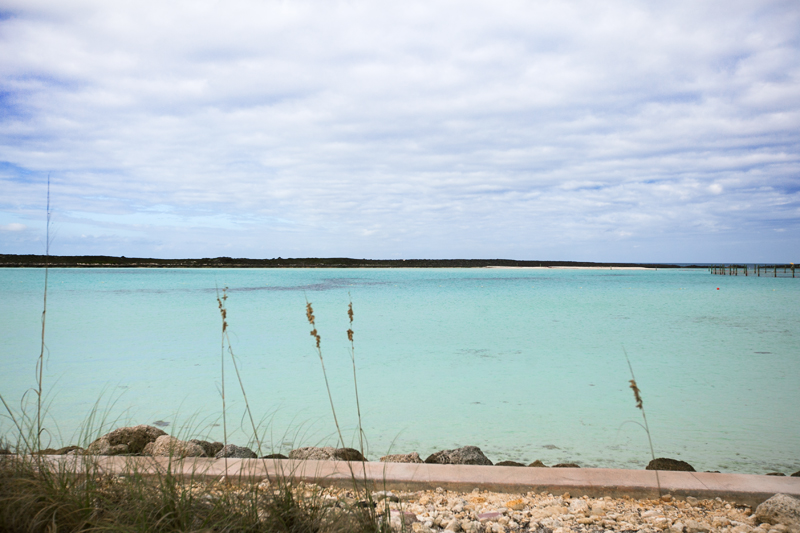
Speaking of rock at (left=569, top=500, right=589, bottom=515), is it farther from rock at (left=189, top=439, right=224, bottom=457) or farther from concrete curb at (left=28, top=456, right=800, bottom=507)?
rock at (left=189, top=439, right=224, bottom=457)

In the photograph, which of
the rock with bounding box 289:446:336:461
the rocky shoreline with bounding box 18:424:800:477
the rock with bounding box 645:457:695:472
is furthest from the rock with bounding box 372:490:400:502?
the rock with bounding box 645:457:695:472

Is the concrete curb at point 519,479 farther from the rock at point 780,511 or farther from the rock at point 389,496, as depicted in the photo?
the rock at point 780,511

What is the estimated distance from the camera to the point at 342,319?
17922 mm

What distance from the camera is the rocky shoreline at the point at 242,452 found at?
3723mm

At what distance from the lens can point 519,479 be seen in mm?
2980

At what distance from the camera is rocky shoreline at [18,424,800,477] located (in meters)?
3.72

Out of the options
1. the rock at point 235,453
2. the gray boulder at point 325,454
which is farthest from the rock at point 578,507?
the rock at point 235,453

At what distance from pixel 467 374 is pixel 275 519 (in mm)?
7171

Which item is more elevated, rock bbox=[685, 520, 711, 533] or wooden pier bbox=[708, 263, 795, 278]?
wooden pier bbox=[708, 263, 795, 278]

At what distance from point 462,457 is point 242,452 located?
6.08 feet

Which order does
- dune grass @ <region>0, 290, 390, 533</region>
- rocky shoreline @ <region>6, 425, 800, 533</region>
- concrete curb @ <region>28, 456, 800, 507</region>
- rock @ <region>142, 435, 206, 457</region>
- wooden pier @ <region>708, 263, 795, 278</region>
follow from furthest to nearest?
wooden pier @ <region>708, 263, 795, 278</region>
rock @ <region>142, 435, 206, 457</region>
concrete curb @ <region>28, 456, 800, 507</region>
rocky shoreline @ <region>6, 425, 800, 533</region>
dune grass @ <region>0, 290, 390, 533</region>

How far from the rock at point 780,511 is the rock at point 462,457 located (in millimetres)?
1947

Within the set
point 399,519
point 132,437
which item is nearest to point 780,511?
point 399,519

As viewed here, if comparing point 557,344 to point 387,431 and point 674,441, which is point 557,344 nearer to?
point 674,441
